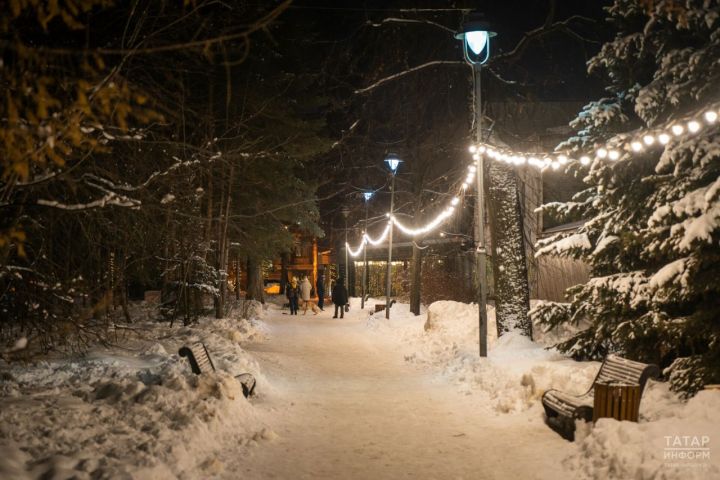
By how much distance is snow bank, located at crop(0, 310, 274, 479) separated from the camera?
16.8ft

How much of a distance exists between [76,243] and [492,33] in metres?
8.84

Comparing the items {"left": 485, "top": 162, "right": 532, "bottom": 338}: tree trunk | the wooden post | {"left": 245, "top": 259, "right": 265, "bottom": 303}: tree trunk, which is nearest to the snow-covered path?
the wooden post

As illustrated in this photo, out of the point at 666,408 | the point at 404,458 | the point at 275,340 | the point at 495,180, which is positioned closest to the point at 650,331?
the point at 666,408

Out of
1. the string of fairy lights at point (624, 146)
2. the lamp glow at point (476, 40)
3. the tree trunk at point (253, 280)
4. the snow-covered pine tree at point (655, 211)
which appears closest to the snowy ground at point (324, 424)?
the snow-covered pine tree at point (655, 211)

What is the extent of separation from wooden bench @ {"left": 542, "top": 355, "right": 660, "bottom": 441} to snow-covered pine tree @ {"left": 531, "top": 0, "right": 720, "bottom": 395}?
98 centimetres

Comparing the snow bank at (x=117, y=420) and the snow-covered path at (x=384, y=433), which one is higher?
the snow bank at (x=117, y=420)

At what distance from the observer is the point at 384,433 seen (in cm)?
737

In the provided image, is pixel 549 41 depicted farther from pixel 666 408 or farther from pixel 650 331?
pixel 666 408

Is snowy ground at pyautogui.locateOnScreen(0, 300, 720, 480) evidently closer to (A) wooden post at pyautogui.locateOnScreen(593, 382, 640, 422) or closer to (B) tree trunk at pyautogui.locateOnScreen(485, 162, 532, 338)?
(A) wooden post at pyautogui.locateOnScreen(593, 382, 640, 422)

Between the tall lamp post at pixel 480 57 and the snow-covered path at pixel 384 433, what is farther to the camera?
the tall lamp post at pixel 480 57

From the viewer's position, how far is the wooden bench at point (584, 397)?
20.8 ft

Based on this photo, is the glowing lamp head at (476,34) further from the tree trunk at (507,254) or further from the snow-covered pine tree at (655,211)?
the tree trunk at (507,254)

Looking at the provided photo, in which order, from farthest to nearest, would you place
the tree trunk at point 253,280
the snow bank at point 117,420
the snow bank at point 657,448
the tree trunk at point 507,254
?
1. the tree trunk at point 253,280
2. the tree trunk at point 507,254
3. the snow bank at point 117,420
4. the snow bank at point 657,448

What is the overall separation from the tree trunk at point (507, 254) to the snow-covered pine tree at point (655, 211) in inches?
95.6
